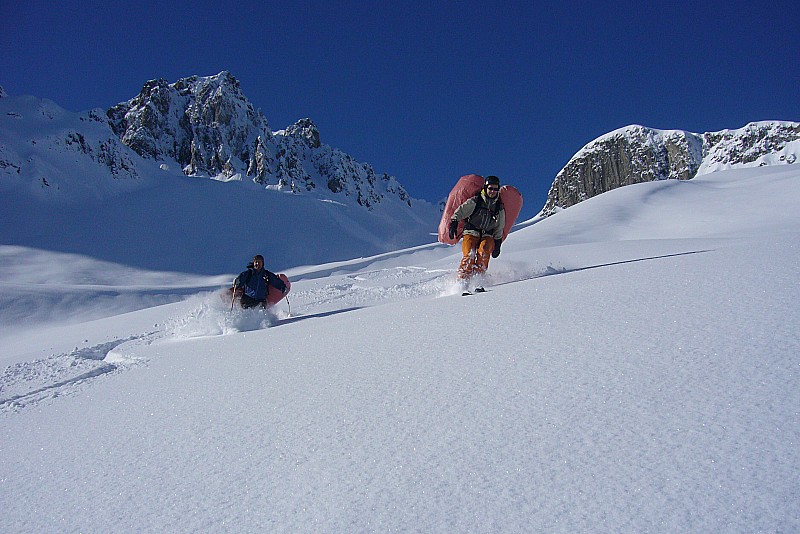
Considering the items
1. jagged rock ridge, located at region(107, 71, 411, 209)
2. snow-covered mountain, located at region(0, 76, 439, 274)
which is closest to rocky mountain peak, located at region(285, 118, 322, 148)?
jagged rock ridge, located at region(107, 71, 411, 209)

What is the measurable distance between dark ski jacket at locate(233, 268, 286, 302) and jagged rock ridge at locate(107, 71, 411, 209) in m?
67.3

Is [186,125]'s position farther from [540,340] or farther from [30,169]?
[540,340]

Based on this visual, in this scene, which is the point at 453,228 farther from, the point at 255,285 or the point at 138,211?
the point at 138,211

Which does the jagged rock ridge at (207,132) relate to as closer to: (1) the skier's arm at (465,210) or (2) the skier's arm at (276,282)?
(2) the skier's arm at (276,282)

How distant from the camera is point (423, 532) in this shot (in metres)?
1.06

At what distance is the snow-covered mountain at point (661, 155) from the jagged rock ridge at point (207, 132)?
261 ft

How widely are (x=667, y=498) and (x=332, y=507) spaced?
2.60 ft

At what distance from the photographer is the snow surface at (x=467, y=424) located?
3.60 feet

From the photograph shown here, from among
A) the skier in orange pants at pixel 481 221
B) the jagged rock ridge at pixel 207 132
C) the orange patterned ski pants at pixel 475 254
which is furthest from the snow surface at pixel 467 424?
the jagged rock ridge at pixel 207 132

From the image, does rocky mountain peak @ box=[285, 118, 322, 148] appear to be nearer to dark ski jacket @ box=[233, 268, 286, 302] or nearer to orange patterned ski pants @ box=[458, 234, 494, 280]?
dark ski jacket @ box=[233, 268, 286, 302]

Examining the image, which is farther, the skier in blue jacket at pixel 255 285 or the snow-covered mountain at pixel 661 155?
the snow-covered mountain at pixel 661 155

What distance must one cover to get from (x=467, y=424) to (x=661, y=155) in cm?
14283

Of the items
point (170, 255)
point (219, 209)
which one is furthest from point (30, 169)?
point (170, 255)

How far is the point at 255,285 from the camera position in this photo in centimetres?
623
